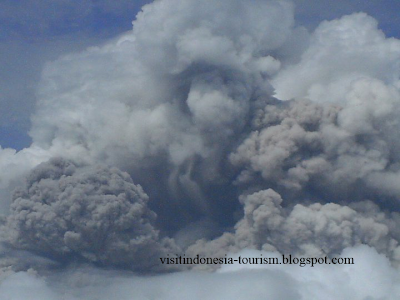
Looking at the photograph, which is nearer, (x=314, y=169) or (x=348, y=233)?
(x=348, y=233)

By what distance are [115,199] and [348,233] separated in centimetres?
1813

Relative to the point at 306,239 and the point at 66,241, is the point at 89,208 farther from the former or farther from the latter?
the point at 306,239

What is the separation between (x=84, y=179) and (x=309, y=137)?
1863 cm

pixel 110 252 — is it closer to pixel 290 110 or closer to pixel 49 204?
pixel 49 204

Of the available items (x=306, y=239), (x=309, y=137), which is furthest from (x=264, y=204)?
(x=309, y=137)

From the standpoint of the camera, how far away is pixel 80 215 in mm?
52750

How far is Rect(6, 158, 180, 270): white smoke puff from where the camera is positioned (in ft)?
173

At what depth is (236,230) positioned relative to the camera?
187 feet

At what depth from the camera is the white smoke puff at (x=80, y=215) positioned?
52.6 m

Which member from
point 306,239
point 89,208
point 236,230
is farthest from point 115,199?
point 306,239

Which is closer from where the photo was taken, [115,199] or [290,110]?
[115,199]

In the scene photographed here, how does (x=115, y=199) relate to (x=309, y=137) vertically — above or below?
below

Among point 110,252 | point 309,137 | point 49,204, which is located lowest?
point 110,252

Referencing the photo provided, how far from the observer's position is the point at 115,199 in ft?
174
